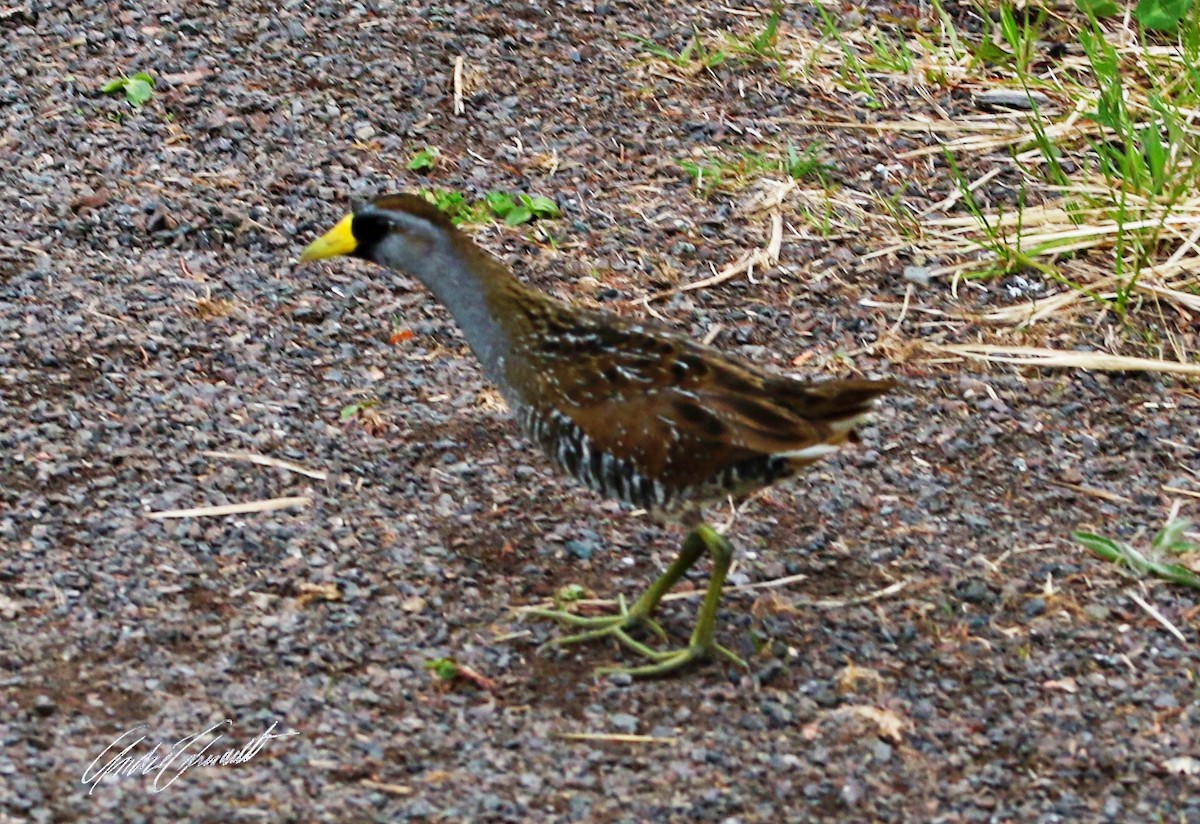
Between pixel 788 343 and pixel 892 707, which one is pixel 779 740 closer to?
pixel 892 707

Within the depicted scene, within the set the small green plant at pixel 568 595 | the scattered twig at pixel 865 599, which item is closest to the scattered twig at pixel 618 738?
the small green plant at pixel 568 595

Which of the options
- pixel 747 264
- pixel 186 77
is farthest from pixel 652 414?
pixel 186 77

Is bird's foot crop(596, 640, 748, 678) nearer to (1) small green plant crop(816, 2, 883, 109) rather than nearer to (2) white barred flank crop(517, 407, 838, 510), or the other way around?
(2) white barred flank crop(517, 407, 838, 510)

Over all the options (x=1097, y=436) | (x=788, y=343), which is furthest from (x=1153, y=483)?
(x=788, y=343)

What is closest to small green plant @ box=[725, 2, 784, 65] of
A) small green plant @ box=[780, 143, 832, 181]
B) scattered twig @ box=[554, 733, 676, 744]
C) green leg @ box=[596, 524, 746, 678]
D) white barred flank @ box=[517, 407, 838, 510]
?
small green plant @ box=[780, 143, 832, 181]

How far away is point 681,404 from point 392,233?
3.54ft

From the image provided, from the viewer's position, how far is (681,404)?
4.50 meters

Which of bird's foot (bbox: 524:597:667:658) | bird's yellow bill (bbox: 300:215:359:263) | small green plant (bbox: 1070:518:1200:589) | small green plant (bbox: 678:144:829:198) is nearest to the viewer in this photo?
bird's foot (bbox: 524:597:667:658)

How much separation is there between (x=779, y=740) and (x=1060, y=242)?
301 centimetres

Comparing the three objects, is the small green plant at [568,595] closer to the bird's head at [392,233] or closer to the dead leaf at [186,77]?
the bird's head at [392,233]

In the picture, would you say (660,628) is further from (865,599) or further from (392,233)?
(392,233)

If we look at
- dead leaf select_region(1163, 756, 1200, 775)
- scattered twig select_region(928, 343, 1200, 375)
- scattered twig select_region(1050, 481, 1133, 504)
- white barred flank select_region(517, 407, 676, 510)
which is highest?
white barred flank select_region(517, 407, 676, 510)

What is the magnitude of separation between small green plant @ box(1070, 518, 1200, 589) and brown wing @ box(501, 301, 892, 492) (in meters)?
0.96

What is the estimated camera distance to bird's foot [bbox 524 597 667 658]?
4641 mm
